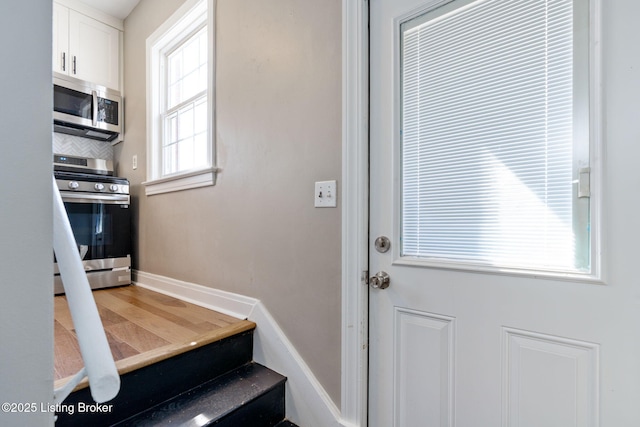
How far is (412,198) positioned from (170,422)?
122cm

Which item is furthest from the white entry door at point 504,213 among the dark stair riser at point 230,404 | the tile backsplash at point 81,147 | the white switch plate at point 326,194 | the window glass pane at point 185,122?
the tile backsplash at point 81,147

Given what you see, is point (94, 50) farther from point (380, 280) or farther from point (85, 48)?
point (380, 280)

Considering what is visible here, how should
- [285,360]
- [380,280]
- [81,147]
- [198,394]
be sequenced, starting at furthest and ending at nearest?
[81,147], [285,360], [198,394], [380,280]

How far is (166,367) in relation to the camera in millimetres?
1213

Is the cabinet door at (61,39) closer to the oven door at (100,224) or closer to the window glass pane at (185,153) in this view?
the oven door at (100,224)

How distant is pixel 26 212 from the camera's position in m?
0.46

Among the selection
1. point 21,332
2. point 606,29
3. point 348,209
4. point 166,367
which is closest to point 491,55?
point 606,29

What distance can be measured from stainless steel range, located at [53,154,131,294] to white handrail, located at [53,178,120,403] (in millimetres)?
2091

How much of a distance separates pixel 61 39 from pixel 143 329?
2.52m

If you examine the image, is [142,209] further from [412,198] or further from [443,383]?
[443,383]

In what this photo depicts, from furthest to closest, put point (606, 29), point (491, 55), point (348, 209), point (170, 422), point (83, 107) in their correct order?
point (83, 107) < point (348, 209) < point (170, 422) < point (491, 55) < point (606, 29)

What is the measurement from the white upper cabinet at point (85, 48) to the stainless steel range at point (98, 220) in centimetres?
75

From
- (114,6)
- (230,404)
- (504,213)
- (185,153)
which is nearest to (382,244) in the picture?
(504,213)

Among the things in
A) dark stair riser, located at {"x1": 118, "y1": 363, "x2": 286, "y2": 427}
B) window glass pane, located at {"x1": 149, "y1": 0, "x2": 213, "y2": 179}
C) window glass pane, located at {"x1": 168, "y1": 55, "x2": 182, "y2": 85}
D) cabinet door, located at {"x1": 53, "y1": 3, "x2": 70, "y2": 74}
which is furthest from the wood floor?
cabinet door, located at {"x1": 53, "y1": 3, "x2": 70, "y2": 74}
